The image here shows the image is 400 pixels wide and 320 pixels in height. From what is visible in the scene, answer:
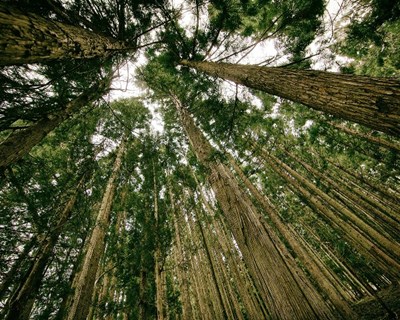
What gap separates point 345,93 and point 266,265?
153 centimetres

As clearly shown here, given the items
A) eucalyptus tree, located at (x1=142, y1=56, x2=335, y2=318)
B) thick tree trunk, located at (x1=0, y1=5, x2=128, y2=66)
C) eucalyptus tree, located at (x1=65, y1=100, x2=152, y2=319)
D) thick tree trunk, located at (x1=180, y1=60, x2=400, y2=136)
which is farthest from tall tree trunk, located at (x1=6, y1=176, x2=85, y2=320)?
thick tree trunk, located at (x1=180, y1=60, x2=400, y2=136)

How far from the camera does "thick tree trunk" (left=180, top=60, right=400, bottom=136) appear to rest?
145 centimetres

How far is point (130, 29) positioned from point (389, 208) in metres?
→ 10.9

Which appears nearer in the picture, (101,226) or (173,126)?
(101,226)

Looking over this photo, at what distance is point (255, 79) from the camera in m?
2.91

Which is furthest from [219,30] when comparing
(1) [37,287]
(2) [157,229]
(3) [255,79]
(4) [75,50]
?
(1) [37,287]

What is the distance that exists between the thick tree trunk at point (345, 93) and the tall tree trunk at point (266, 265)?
1158 millimetres

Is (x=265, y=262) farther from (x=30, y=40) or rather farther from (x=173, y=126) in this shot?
(x=173, y=126)

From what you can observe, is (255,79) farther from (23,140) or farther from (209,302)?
(209,302)

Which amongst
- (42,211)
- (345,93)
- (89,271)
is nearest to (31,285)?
(89,271)

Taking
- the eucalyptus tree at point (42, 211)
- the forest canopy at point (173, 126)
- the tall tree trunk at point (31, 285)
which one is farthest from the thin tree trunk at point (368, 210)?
the tall tree trunk at point (31, 285)

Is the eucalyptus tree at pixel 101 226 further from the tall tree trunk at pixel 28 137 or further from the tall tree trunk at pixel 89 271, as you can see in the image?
the tall tree trunk at pixel 28 137

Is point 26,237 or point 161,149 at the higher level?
point 161,149

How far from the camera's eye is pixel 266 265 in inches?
60.7
